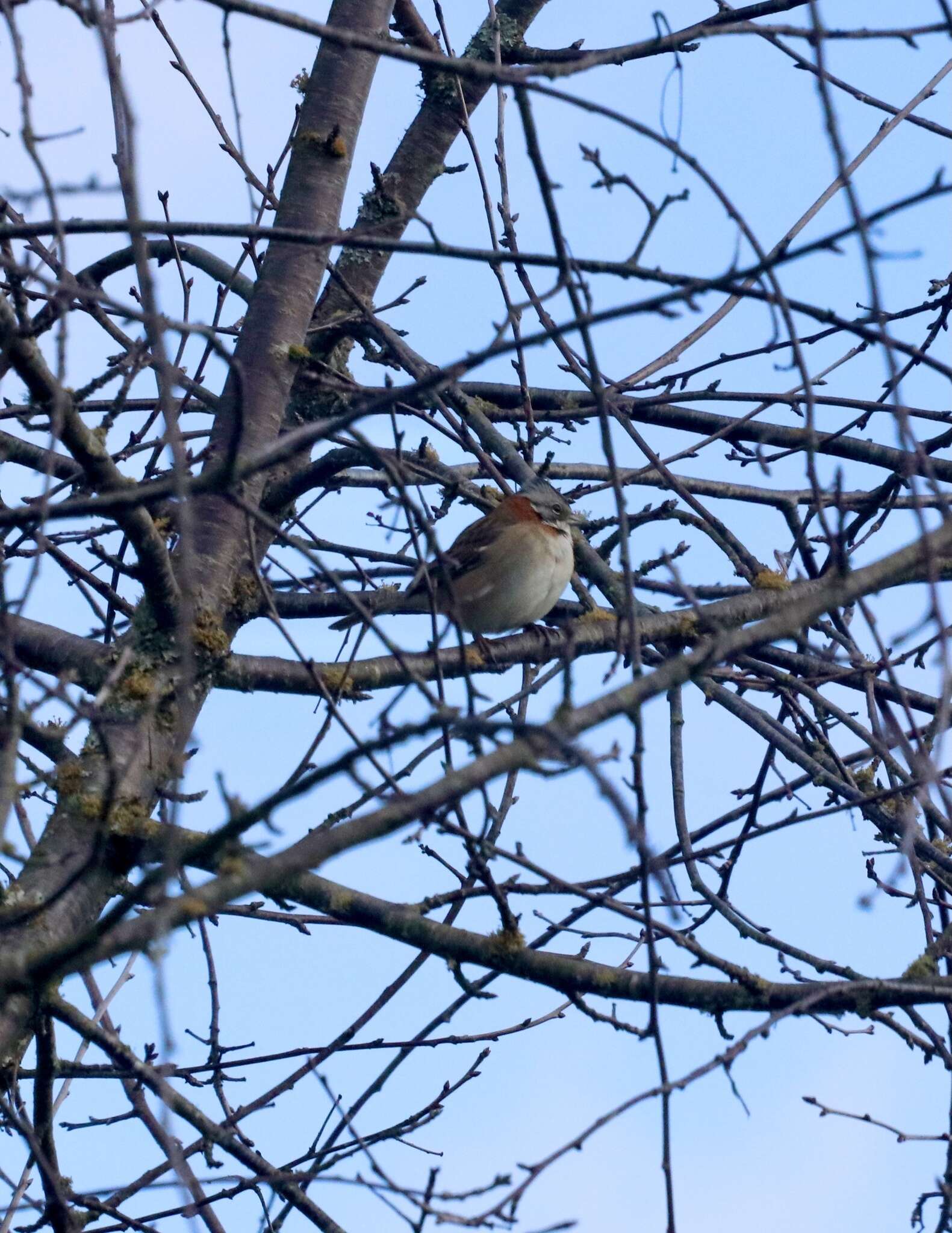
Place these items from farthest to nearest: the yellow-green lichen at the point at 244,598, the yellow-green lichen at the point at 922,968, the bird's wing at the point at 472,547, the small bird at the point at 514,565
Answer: the bird's wing at the point at 472,547
the small bird at the point at 514,565
the yellow-green lichen at the point at 244,598
the yellow-green lichen at the point at 922,968

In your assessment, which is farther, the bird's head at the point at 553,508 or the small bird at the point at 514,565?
the small bird at the point at 514,565

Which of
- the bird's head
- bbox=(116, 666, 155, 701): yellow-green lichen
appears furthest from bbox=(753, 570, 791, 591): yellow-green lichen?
bbox=(116, 666, 155, 701): yellow-green lichen

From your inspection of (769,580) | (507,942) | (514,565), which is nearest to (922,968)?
(507,942)

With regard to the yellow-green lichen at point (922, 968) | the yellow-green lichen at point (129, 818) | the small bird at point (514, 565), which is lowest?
the yellow-green lichen at point (922, 968)

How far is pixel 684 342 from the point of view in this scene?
4938 millimetres

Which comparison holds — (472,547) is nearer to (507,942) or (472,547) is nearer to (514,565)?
(514,565)

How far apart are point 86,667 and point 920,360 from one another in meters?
2.49

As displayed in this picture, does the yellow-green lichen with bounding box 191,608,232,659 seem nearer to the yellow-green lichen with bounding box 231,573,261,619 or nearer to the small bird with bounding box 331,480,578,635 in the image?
the yellow-green lichen with bounding box 231,573,261,619

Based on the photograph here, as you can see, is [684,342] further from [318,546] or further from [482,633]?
[482,633]

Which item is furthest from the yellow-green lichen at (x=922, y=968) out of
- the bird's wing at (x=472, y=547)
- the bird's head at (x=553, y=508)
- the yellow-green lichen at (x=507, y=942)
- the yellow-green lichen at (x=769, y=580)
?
the bird's wing at (x=472, y=547)

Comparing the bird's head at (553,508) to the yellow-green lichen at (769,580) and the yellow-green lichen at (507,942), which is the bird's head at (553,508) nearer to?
the yellow-green lichen at (769,580)

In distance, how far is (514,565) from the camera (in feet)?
20.0

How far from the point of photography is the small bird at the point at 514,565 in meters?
5.98

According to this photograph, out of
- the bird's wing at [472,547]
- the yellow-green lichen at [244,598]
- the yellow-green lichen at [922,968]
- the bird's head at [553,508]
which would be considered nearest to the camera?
the yellow-green lichen at [922,968]
